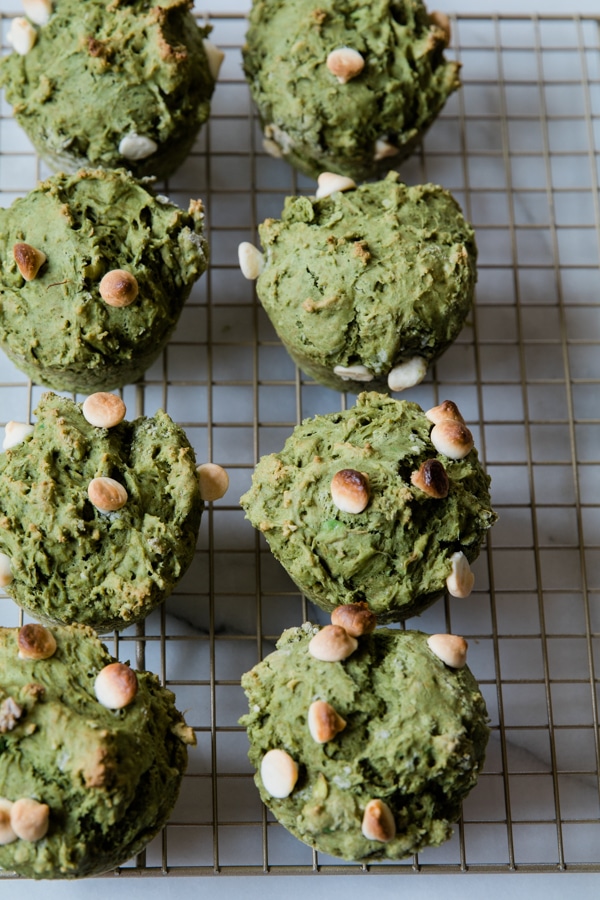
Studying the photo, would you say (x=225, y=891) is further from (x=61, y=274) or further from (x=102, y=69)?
(x=102, y=69)

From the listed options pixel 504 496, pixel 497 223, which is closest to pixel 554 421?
pixel 504 496

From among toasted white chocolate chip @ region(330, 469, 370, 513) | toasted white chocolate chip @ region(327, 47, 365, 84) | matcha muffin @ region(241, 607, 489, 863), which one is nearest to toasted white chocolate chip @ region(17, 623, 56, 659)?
matcha muffin @ region(241, 607, 489, 863)

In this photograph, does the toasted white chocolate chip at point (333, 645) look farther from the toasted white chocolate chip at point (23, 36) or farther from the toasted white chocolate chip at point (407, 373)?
the toasted white chocolate chip at point (23, 36)

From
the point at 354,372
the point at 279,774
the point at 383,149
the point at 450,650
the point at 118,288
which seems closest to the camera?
the point at 279,774

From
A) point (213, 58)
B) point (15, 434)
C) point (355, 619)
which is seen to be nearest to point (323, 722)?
point (355, 619)

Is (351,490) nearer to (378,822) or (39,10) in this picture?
(378,822)

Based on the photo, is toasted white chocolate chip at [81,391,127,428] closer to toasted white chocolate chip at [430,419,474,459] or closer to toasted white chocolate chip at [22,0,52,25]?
toasted white chocolate chip at [430,419,474,459]
